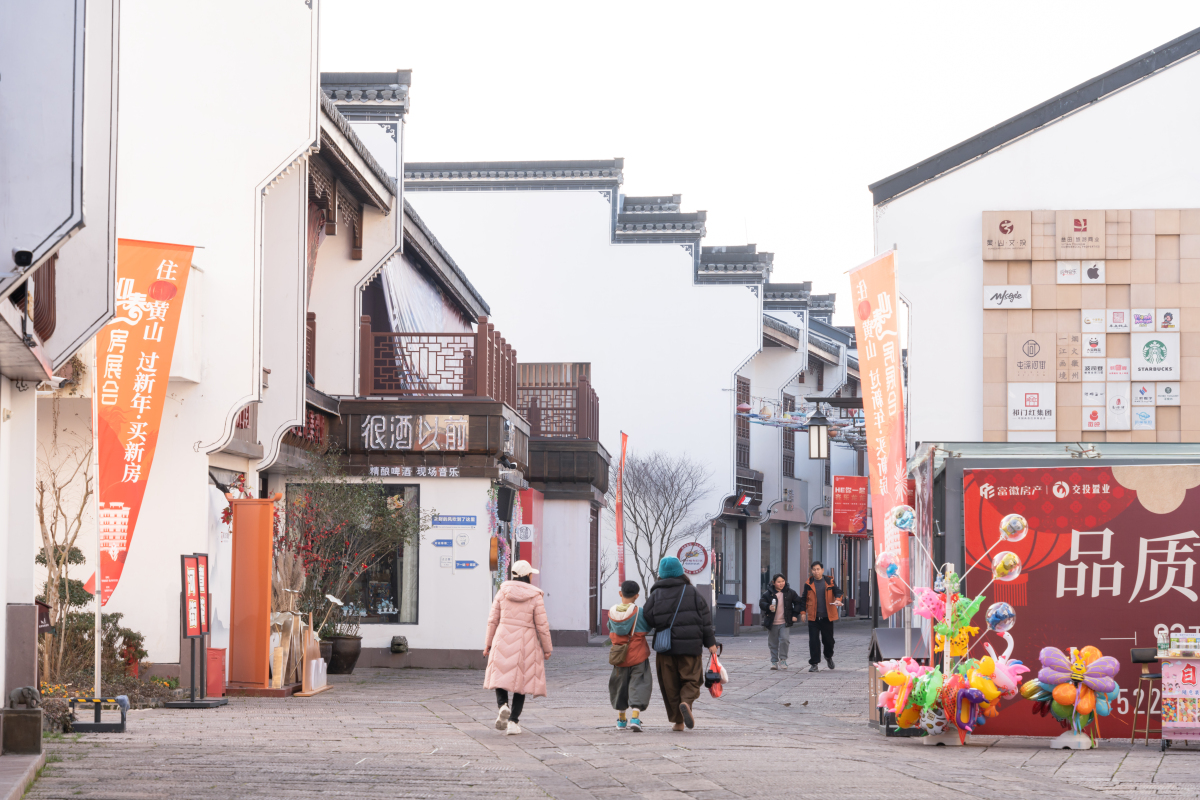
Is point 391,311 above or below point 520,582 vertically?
above

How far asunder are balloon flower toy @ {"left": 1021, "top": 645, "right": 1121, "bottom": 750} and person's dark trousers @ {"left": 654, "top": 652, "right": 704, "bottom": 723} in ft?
9.35

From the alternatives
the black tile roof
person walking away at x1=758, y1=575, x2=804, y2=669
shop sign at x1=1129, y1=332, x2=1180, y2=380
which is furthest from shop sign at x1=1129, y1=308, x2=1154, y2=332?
person walking away at x1=758, y1=575, x2=804, y2=669

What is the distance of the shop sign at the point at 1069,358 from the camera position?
18.2 meters

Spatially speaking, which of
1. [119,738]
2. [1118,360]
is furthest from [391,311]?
[119,738]

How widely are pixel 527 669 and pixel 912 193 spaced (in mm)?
10009

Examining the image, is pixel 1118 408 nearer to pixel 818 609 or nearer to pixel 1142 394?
pixel 1142 394

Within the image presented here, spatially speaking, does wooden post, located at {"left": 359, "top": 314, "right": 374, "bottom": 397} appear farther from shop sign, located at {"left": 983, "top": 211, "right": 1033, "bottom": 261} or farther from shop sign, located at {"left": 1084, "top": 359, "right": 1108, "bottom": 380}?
shop sign, located at {"left": 1084, "top": 359, "right": 1108, "bottom": 380}

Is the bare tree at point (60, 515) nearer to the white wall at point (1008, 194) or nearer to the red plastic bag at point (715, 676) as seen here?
the red plastic bag at point (715, 676)

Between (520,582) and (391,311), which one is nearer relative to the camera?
(520,582)

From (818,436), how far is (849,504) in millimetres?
2299

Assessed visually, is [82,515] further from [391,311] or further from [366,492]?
[391,311]

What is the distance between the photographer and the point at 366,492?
19141 millimetres

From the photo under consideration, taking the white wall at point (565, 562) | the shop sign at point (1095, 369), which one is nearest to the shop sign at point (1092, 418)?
the shop sign at point (1095, 369)

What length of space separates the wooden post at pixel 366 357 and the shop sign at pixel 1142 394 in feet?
33.8
